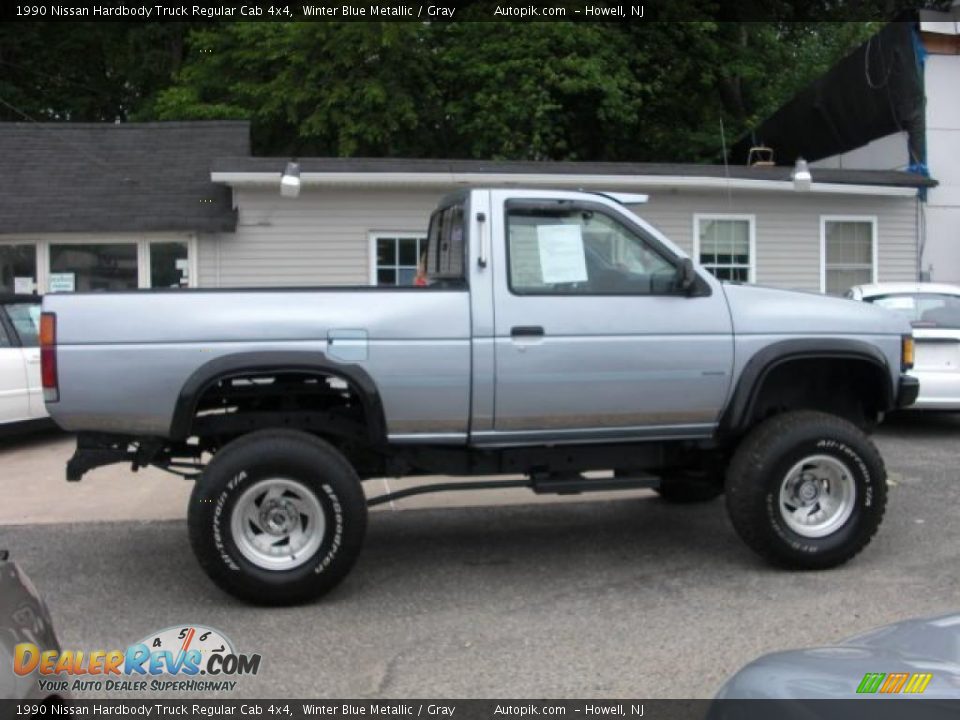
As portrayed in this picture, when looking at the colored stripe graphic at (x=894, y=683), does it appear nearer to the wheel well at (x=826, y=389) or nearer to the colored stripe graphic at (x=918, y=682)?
the colored stripe graphic at (x=918, y=682)

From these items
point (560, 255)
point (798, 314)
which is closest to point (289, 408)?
point (560, 255)

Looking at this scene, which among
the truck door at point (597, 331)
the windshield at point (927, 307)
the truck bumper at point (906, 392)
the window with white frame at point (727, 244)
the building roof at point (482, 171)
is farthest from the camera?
the window with white frame at point (727, 244)

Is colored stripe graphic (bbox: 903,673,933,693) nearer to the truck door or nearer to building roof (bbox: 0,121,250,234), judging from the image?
the truck door

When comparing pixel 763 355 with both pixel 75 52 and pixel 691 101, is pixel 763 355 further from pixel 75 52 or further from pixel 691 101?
pixel 75 52

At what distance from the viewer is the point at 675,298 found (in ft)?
17.9

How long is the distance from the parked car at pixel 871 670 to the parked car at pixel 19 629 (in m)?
1.84

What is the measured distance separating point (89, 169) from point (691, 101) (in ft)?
46.0

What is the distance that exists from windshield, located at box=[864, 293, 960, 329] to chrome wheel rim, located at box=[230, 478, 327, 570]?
6.70 m

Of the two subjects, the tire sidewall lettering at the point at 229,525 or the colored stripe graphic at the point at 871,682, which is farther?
the tire sidewall lettering at the point at 229,525

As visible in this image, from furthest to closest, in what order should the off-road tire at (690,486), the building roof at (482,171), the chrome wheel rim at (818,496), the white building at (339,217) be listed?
the white building at (339,217)
the building roof at (482,171)
the off-road tire at (690,486)
the chrome wheel rim at (818,496)

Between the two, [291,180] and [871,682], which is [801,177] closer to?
[291,180]

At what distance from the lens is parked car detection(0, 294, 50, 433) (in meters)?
9.02

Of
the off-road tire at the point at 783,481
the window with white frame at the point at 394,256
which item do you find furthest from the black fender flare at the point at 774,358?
the window with white frame at the point at 394,256

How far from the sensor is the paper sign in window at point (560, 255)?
213 inches
